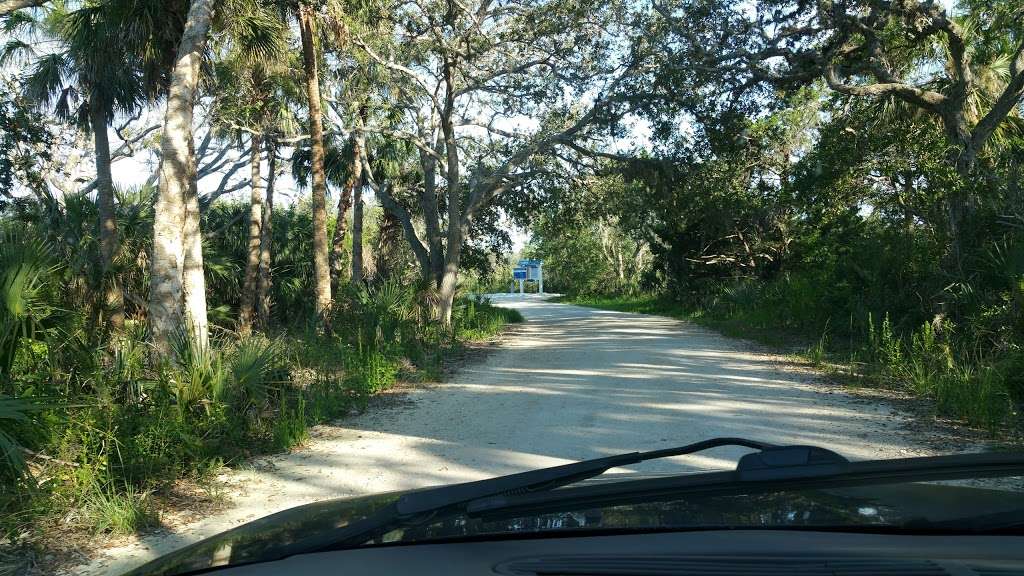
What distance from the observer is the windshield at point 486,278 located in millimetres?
4910

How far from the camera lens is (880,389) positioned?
992 cm

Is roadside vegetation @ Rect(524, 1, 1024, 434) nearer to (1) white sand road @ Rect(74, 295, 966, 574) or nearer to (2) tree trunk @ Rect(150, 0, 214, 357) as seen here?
(1) white sand road @ Rect(74, 295, 966, 574)

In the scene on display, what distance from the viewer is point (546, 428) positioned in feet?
25.9

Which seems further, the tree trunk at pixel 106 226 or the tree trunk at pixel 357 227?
the tree trunk at pixel 357 227

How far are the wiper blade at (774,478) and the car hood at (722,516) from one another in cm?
3

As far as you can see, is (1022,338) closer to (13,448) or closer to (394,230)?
(13,448)

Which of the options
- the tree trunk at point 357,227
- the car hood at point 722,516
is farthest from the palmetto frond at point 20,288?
the tree trunk at point 357,227

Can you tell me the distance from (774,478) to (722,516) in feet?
0.91

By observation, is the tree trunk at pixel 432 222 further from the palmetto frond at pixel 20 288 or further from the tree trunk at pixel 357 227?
the palmetto frond at pixel 20 288

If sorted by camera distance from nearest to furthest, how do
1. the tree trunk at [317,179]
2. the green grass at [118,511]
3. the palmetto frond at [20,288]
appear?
1. the green grass at [118,511]
2. the palmetto frond at [20,288]
3. the tree trunk at [317,179]

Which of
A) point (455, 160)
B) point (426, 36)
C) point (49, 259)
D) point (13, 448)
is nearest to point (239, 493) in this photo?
point (13, 448)

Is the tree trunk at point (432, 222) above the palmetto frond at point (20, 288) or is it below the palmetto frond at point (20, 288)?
above

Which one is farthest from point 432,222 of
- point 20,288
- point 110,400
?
point 20,288

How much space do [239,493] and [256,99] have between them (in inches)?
516
